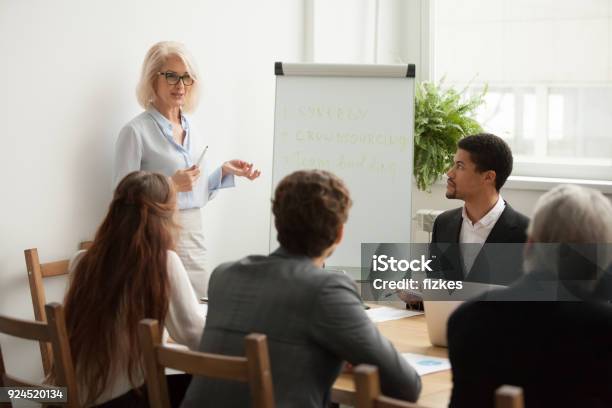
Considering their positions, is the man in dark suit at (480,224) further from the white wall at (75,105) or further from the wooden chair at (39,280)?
the wooden chair at (39,280)

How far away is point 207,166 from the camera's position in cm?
413

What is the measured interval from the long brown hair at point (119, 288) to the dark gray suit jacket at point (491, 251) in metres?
1.48

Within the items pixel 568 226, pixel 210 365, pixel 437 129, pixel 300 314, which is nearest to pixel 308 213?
pixel 300 314

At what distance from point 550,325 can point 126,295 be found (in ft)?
3.75

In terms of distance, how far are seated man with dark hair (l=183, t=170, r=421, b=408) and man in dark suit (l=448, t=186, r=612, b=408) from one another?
0.69 feet

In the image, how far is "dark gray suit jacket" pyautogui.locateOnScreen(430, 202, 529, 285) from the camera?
3424 millimetres

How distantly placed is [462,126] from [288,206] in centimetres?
284

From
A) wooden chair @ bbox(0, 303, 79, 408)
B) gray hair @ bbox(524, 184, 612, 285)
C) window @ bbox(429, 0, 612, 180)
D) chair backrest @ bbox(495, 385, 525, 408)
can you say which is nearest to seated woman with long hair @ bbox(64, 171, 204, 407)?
wooden chair @ bbox(0, 303, 79, 408)

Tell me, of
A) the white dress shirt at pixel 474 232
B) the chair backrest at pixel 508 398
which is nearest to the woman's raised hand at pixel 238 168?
the white dress shirt at pixel 474 232

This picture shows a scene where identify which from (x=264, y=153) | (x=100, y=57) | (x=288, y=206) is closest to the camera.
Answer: (x=288, y=206)

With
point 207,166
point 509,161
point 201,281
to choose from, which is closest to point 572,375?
point 509,161

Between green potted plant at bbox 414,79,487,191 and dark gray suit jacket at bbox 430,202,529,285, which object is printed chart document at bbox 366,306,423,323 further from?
green potted plant at bbox 414,79,487,191

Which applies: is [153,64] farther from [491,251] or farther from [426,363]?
[426,363]

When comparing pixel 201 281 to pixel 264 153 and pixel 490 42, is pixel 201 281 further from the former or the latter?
pixel 490 42
